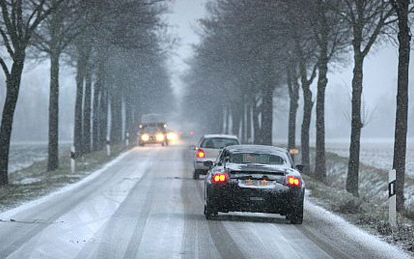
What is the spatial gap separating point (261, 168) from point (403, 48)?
7031mm

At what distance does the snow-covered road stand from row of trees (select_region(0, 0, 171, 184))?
20.0 ft

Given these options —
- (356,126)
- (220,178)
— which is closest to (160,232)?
(220,178)

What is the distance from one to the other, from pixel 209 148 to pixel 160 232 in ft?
49.8

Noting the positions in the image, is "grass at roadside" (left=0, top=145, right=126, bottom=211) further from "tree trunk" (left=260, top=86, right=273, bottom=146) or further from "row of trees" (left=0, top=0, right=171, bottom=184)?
"tree trunk" (left=260, top=86, right=273, bottom=146)

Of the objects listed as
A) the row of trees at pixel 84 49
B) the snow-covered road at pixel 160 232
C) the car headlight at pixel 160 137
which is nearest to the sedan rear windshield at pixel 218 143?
the row of trees at pixel 84 49

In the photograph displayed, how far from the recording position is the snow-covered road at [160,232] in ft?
35.0

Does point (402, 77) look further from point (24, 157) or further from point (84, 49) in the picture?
point (24, 157)

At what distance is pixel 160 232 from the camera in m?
12.7

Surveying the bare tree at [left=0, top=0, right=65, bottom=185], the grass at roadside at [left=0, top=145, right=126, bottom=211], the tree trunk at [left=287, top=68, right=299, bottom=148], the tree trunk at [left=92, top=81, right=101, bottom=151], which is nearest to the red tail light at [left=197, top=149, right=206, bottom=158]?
the grass at roadside at [left=0, top=145, right=126, bottom=211]

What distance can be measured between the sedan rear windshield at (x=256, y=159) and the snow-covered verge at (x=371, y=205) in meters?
1.73

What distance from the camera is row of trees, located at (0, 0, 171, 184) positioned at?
24.9m

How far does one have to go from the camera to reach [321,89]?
1271 inches

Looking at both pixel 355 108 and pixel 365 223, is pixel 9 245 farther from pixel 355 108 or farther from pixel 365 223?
pixel 355 108

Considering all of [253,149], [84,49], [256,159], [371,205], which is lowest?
[371,205]
